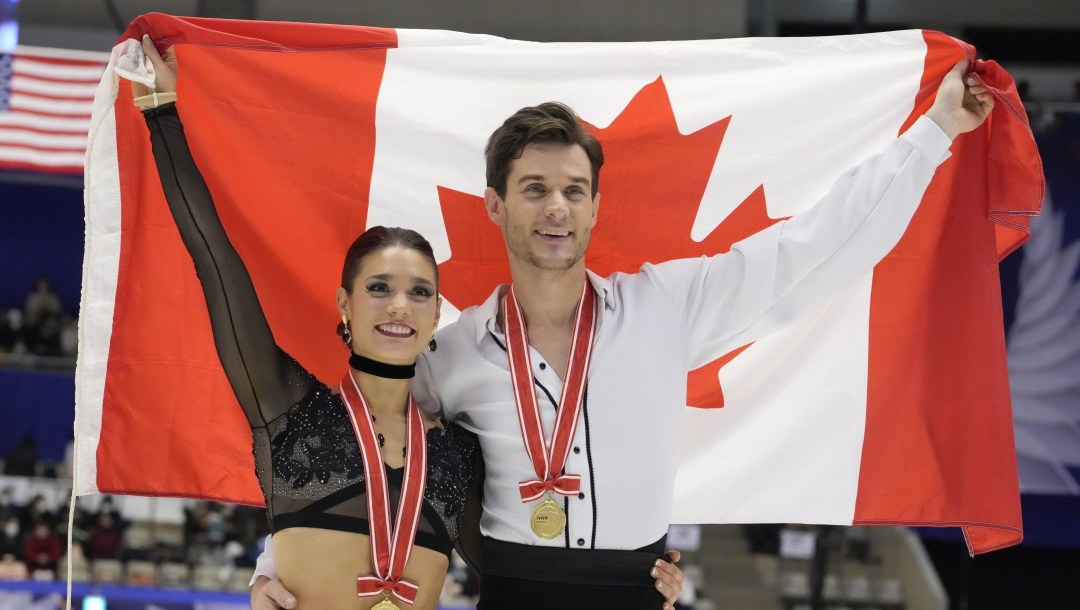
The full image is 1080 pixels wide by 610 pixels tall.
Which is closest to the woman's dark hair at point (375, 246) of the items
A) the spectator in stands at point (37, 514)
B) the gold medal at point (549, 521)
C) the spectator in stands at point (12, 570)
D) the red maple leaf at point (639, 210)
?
the gold medal at point (549, 521)

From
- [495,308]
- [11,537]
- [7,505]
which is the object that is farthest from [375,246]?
[7,505]

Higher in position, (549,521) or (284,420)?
(284,420)

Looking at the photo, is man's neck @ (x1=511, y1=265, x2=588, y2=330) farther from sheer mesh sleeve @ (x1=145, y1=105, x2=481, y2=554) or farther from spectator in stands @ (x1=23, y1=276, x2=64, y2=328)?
spectator in stands @ (x1=23, y1=276, x2=64, y2=328)

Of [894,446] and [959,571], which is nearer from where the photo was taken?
[894,446]

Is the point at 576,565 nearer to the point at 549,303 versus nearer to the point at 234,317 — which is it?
A: the point at 549,303

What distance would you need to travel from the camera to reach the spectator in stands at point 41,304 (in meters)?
13.5

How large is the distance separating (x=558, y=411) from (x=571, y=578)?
1.19 ft

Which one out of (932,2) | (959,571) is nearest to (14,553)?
(959,571)

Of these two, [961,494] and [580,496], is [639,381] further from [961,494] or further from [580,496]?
[961,494]

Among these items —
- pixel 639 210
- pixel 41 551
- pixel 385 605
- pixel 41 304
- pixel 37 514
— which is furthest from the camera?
pixel 41 304

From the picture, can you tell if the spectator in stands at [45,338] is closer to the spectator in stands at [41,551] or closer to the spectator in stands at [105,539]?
the spectator in stands at [105,539]

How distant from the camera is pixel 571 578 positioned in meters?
2.63

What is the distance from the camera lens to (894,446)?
3.35 m

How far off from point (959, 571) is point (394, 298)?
10235 mm
